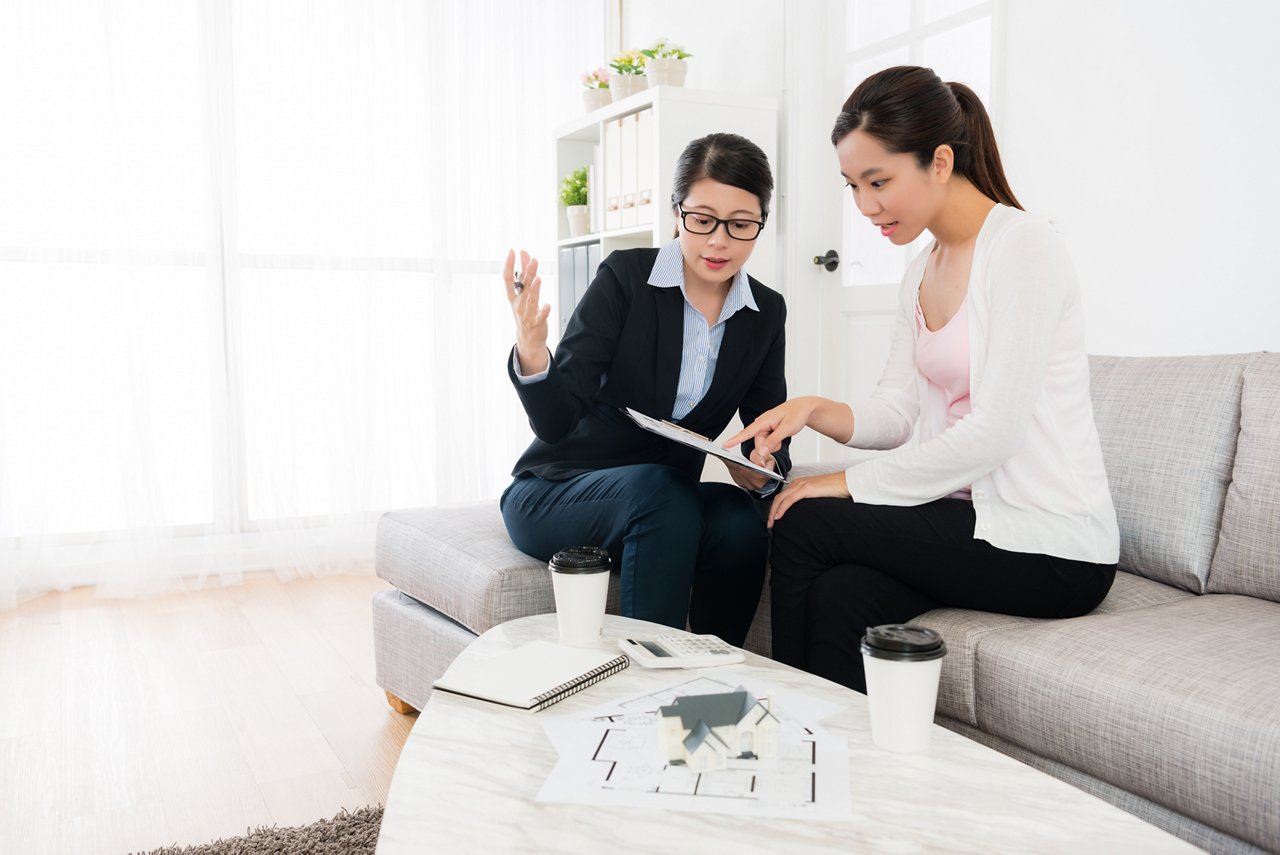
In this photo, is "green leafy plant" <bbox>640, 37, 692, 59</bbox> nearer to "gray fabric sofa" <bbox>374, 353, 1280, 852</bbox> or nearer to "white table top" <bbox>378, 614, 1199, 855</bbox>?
"gray fabric sofa" <bbox>374, 353, 1280, 852</bbox>

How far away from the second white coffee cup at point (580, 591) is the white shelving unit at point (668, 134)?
1718 mm

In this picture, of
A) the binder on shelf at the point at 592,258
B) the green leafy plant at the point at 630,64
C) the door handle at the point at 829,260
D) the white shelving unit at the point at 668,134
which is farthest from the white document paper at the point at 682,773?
the green leafy plant at the point at 630,64

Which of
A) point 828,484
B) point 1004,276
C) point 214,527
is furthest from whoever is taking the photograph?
point 214,527

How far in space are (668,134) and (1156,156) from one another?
136 centimetres

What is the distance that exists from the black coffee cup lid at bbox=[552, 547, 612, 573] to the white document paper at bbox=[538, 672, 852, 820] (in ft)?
0.78

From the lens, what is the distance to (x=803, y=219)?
133 inches

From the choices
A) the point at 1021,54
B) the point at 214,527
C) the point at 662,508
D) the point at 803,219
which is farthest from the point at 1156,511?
the point at 214,527

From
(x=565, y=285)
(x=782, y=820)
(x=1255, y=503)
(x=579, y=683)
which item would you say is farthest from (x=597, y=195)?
(x=782, y=820)

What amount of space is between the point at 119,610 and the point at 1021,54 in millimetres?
2954

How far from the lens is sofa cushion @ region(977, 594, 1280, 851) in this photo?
1.11 m

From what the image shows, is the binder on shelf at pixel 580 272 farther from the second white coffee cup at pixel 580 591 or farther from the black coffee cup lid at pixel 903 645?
the black coffee cup lid at pixel 903 645

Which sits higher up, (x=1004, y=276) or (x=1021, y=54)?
(x=1021, y=54)

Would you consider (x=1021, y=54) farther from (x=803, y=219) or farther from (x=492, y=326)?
(x=492, y=326)

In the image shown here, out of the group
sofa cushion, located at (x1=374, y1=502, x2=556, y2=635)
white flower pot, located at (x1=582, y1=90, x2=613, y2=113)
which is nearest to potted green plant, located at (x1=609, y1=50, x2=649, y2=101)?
white flower pot, located at (x1=582, y1=90, x2=613, y2=113)
